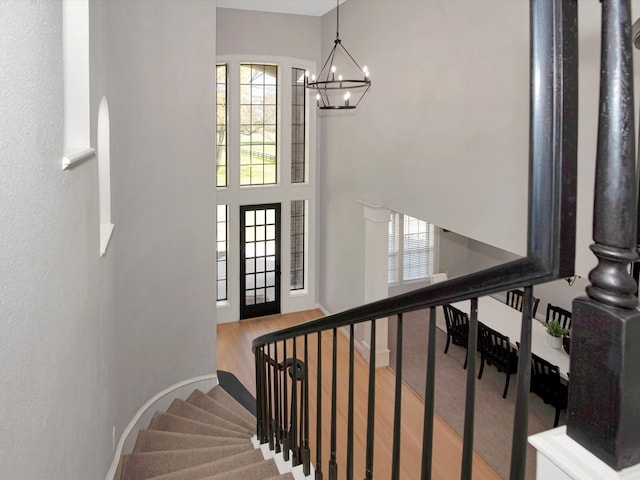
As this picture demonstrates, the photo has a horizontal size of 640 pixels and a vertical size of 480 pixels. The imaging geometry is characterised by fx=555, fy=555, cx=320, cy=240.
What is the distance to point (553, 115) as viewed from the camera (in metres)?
0.79

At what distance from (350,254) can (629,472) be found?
7.95 m

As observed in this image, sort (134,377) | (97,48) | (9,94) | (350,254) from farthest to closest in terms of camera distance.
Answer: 1. (350,254)
2. (134,377)
3. (97,48)
4. (9,94)

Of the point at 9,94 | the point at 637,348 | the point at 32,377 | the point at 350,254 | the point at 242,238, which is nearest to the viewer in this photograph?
the point at 637,348

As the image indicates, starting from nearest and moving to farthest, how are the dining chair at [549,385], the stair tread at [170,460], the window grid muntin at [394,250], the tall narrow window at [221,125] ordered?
the stair tread at [170,460]
the dining chair at [549,385]
the tall narrow window at [221,125]
the window grid muntin at [394,250]

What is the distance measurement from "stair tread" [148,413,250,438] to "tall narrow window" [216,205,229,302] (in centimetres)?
394

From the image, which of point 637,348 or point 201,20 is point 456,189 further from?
point 637,348

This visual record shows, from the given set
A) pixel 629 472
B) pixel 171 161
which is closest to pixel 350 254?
pixel 171 161

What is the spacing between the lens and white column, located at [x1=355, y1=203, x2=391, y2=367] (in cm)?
782

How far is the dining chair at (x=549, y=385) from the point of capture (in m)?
5.95

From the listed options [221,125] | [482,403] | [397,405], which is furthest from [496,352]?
[397,405]

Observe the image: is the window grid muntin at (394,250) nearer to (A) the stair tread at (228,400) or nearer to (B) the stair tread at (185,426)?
(A) the stair tread at (228,400)

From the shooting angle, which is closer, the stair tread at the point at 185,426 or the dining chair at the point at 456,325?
the stair tread at the point at 185,426

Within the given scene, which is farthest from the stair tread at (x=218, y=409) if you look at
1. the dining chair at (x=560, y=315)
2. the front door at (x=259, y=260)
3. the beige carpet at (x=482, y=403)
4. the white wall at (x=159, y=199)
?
the dining chair at (x=560, y=315)

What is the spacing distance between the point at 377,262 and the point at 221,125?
140 inches
